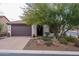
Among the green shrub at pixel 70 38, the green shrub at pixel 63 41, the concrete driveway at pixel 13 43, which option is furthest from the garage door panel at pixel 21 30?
the green shrub at pixel 70 38

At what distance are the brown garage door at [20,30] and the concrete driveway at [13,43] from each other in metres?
0.14

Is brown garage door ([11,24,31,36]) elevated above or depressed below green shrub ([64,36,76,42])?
above

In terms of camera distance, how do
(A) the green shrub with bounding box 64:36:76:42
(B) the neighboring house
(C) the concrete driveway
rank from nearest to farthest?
1. (B) the neighboring house
2. (A) the green shrub with bounding box 64:36:76:42
3. (C) the concrete driveway

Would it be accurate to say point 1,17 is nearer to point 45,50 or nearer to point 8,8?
point 8,8

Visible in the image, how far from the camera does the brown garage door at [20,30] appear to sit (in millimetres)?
6454

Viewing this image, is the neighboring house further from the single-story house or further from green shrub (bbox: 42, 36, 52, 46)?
green shrub (bbox: 42, 36, 52, 46)

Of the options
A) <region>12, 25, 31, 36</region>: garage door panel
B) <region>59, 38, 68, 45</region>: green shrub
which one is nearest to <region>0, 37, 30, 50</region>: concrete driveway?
<region>12, 25, 31, 36</region>: garage door panel

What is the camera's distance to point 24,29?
21.7 feet

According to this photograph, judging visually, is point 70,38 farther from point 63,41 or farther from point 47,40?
point 47,40

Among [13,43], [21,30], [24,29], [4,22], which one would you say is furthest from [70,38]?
[4,22]

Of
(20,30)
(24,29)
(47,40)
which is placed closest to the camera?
(47,40)

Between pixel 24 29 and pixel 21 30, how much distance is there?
0.50 ft

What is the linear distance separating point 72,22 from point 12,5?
1754mm

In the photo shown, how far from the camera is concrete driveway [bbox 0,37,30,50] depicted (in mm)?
6462
